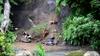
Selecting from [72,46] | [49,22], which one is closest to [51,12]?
[49,22]

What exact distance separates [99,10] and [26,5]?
1647 cm

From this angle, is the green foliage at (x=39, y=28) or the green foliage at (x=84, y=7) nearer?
the green foliage at (x=84, y=7)

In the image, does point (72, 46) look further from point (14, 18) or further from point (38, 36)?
point (14, 18)

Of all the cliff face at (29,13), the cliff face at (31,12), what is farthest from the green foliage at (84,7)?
the cliff face at (29,13)

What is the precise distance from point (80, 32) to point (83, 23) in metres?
0.60

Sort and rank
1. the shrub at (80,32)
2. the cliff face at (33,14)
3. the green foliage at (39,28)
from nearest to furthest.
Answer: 1. the shrub at (80,32)
2. the green foliage at (39,28)
3. the cliff face at (33,14)

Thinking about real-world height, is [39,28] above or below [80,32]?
above

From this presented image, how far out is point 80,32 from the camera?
1958cm

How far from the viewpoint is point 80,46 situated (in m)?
20.7

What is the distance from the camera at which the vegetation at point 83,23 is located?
11.2 meters

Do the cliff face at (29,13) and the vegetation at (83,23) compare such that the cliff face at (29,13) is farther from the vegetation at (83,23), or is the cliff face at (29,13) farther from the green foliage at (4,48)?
the green foliage at (4,48)

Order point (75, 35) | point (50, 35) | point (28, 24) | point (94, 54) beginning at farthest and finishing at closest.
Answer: point (28, 24)
point (50, 35)
point (75, 35)
point (94, 54)

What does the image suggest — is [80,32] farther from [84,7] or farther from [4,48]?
[4,48]

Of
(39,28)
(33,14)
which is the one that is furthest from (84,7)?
(33,14)
